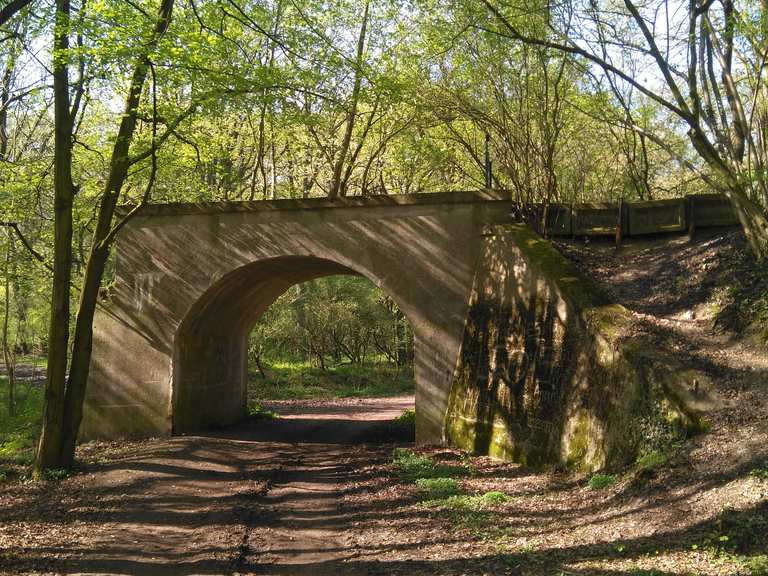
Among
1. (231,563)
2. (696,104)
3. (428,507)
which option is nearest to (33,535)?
(231,563)

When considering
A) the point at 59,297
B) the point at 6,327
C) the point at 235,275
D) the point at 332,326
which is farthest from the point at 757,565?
the point at 332,326

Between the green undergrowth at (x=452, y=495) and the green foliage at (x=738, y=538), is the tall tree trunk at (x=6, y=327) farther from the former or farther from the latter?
the green foliage at (x=738, y=538)

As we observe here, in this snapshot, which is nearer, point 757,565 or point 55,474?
A: point 757,565

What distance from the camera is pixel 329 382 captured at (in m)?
26.3

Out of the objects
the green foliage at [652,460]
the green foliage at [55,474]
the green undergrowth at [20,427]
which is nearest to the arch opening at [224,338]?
the green undergrowth at [20,427]

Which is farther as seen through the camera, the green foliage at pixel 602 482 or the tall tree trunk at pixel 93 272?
the tall tree trunk at pixel 93 272

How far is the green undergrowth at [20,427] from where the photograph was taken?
10.9 metres

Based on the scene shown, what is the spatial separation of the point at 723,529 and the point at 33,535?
22.5 ft

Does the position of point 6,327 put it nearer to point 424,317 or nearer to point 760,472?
point 424,317

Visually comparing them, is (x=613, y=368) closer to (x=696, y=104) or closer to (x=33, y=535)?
(x=696, y=104)

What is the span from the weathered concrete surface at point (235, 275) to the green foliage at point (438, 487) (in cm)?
279

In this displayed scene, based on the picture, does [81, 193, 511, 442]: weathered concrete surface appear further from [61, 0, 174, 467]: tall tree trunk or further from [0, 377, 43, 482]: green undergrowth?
[61, 0, 174, 467]: tall tree trunk

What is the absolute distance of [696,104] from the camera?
30.7ft

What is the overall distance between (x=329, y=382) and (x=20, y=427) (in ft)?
42.4
